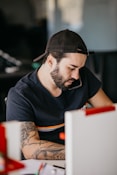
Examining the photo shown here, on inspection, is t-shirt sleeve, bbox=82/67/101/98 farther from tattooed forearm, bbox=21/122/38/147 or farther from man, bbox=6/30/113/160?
tattooed forearm, bbox=21/122/38/147

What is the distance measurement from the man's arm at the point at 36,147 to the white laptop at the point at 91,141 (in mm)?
394

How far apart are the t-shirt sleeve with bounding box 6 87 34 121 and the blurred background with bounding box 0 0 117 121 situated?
78.2 inches

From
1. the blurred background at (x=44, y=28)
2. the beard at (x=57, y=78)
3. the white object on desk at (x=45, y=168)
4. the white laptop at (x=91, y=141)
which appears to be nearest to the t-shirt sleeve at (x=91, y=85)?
the beard at (x=57, y=78)

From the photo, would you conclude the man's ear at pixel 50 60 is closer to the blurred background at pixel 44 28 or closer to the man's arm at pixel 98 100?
the man's arm at pixel 98 100

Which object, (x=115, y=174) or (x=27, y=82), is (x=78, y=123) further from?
(x=27, y=82)

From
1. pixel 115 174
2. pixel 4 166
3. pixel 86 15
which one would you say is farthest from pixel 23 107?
pixel 86 15

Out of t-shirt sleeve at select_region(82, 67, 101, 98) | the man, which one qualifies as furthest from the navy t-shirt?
t-shirt sleeve at select_region(82, 67, 101, 98)

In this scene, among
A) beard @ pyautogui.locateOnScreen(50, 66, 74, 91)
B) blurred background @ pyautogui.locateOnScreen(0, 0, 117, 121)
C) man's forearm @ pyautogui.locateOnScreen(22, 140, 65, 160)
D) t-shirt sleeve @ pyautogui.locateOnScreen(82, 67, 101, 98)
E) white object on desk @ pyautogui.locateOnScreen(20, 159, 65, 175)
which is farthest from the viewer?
blurred background @ pyautogui.locateOnScreen(0, 0, 117, 121)

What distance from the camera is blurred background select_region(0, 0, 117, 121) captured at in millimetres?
3852

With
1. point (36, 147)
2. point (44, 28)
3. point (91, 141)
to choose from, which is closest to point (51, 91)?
point (36, 147)

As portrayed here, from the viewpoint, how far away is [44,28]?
15.2 ft

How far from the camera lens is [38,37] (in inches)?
181

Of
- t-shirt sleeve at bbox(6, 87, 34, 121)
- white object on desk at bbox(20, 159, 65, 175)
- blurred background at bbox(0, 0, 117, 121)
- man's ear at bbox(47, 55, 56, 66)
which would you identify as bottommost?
white object on desk at bbox(20, 159, 65, 175)

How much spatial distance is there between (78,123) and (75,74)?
741 mm
